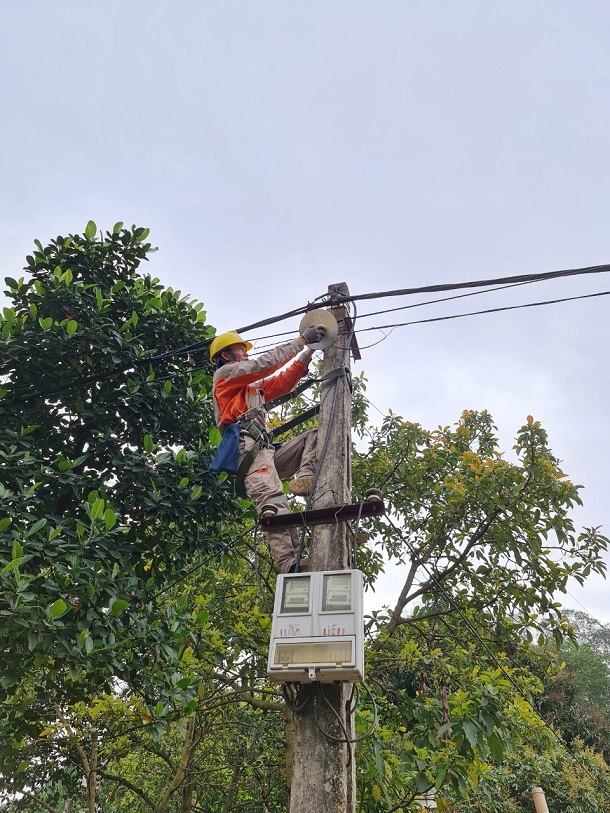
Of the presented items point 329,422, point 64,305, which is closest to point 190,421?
point 64,305

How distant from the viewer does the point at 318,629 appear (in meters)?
2.57

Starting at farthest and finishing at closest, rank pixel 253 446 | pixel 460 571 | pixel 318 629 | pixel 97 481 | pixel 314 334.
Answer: pixel 460 571 → pixel 97 481 → pixel 314 334 → pixel 253 446 → pixel 318 629

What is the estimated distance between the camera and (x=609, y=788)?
1309 centimetres

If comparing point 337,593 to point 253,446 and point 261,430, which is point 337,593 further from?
point 261,430

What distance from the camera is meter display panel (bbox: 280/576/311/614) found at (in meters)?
2.68

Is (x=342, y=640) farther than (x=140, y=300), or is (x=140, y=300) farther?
(x=140, y=300)

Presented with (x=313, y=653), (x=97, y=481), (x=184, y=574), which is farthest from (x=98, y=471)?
(x=313, y=653)

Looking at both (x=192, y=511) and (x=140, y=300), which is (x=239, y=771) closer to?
(x=192, y=511)

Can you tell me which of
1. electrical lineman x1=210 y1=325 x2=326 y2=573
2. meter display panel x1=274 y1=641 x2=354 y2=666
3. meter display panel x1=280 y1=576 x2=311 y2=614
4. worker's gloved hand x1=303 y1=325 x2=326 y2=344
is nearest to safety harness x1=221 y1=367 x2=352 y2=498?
electrical lineman x1=210 y1=325 x2=326 y2=573

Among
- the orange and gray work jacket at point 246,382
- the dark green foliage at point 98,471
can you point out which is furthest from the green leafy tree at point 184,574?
the orange and gray work jacket at point 246,382

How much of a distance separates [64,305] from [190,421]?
1.49 metres

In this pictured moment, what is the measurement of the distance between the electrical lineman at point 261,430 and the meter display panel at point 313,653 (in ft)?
2.99

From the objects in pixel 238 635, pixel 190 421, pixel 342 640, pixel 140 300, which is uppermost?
pixel 140 300

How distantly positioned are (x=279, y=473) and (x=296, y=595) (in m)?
1.72
